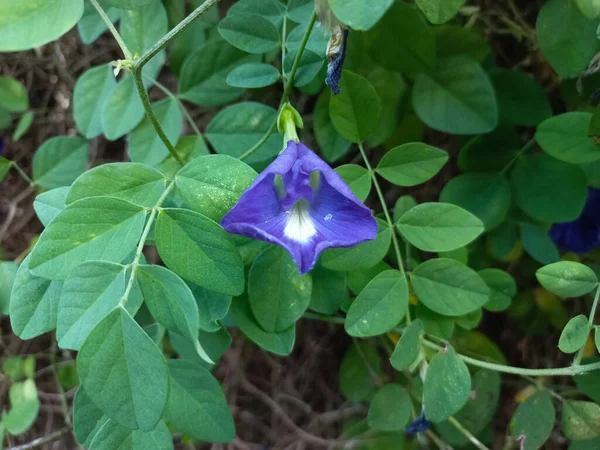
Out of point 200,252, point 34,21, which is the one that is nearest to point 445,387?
point 200,252

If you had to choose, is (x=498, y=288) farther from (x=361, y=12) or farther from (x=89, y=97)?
(x=89, y=97)

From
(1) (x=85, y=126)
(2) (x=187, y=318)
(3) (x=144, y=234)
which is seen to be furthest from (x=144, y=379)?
(1) (x=85, y=126)

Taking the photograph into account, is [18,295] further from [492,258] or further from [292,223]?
[492,258]

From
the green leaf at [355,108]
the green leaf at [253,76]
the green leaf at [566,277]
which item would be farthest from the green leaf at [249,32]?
the green leaf at [566,277]

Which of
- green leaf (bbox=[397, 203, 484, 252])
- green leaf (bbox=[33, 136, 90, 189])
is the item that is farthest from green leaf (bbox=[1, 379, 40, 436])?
green leaf (bbox=[397, 203, 484, 252])

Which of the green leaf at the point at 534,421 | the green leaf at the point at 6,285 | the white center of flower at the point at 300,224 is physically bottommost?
the green leaf at the point at 534,421

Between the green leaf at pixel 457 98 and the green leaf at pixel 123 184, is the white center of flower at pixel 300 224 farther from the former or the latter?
the green leaf at pixel 457 98
